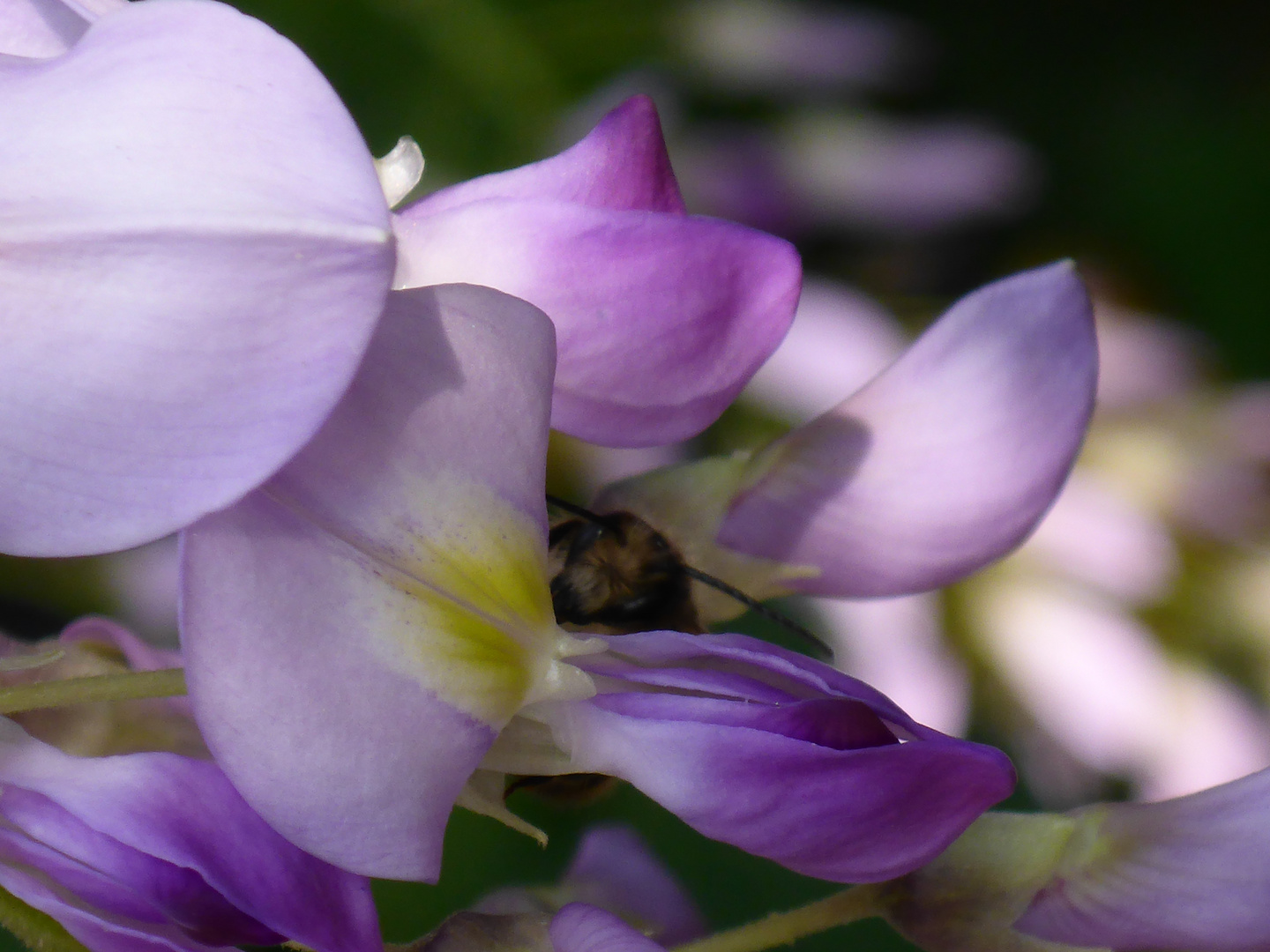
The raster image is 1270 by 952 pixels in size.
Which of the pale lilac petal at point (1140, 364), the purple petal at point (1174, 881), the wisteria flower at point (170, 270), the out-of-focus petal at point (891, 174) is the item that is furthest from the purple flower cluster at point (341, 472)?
the out-of-focus petal at point (891, 174)

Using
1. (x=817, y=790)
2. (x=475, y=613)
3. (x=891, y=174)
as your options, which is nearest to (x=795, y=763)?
(x=817, y=790)

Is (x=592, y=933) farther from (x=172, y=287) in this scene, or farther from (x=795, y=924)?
(x=172, y=287)

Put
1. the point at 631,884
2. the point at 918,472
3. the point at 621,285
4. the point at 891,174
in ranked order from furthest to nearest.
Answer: the point at 891,174 → the point at 631,884 → the point at 918,472 → the point at 621,285

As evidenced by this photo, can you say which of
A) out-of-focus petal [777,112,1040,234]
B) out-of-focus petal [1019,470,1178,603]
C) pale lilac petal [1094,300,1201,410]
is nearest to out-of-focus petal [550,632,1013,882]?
out-of-focus petal [1019,470,1178,603]

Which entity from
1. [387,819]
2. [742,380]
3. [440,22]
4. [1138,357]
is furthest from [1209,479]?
[387,819]

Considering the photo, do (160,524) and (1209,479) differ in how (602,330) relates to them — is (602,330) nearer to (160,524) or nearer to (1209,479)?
(160,524)

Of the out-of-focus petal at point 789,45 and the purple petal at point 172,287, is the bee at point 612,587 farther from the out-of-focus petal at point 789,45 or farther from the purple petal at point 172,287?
the out-of-focus petal at point 789,45
